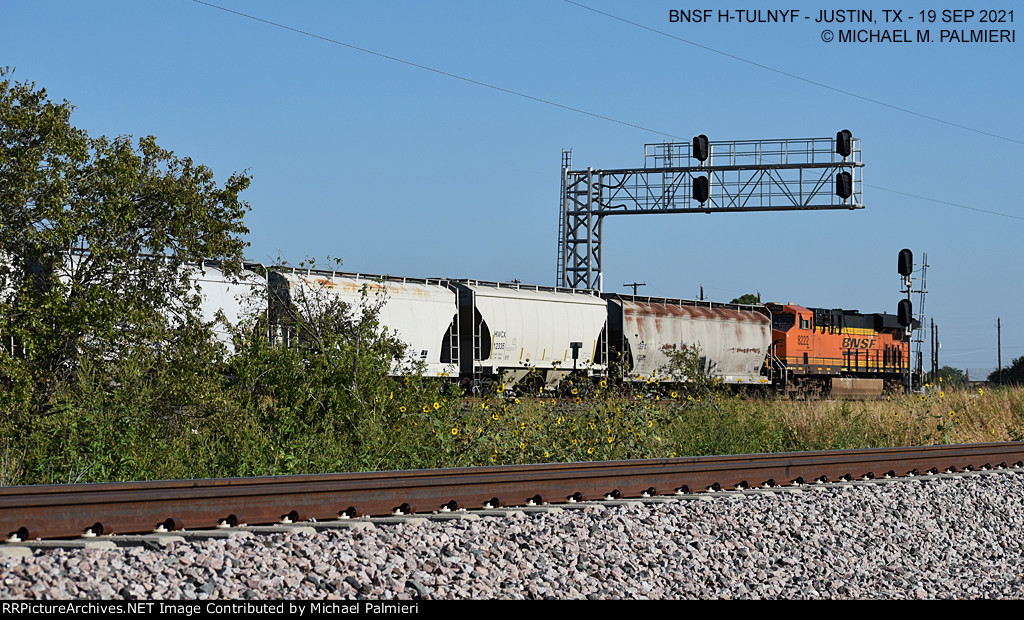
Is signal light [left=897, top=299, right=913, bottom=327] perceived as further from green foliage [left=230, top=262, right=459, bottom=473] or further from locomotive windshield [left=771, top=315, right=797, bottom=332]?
green foliage [left=230, top=262, right=459, bottom=473]

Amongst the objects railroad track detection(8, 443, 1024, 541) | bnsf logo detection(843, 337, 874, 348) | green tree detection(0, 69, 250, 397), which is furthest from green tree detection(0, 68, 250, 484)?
bnsf logo detection(843, 337, 874, 348)

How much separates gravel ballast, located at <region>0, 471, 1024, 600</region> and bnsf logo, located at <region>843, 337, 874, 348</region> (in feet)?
87.3

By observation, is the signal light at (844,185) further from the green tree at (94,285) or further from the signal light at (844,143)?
the green tree at (94,285)

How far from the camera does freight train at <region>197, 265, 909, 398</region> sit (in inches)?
890

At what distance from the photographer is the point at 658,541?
749 cm

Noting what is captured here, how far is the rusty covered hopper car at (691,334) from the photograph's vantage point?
2966 cm

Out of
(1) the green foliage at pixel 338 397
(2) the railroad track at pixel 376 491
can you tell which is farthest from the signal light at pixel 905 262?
(1) the green foliage at pixel 338 397

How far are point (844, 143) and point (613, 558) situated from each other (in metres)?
29.4

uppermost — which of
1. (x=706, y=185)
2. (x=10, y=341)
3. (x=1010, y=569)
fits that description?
(x=706, y=185)

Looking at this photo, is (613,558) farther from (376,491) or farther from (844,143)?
(844,143)

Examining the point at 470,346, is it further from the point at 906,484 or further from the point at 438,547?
the point at 438,547

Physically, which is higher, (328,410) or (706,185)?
(706,185)
